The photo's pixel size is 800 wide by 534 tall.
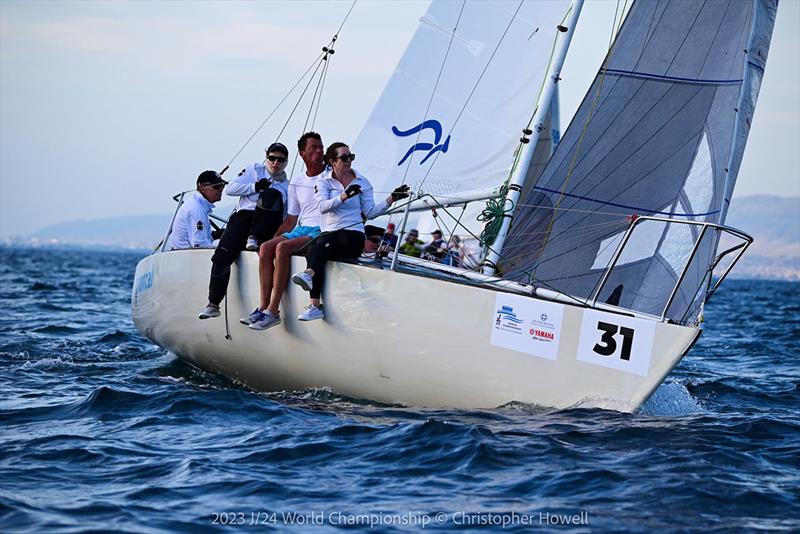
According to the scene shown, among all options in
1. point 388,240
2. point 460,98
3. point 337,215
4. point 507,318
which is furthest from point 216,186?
point 507,318

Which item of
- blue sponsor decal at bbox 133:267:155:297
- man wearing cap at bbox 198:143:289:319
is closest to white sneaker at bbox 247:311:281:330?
man wearing cap at bbox 198:143:289:319

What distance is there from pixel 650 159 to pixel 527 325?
2371mm

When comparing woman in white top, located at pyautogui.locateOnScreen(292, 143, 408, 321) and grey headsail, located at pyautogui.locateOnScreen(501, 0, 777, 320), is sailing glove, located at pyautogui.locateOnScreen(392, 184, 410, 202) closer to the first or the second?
woman in white top, located at pyautogui.locateOnScreen(292, 143, 408, 321)

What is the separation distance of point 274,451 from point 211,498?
799 millimetres

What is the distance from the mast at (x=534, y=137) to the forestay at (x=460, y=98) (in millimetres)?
272

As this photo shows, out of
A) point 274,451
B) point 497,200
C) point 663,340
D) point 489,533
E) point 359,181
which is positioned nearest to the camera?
point 489,533

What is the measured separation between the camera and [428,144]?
829 centimetres

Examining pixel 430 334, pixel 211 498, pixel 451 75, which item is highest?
pixel 451 75

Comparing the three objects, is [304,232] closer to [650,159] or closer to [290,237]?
[290,237]

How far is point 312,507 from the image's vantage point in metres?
4.34

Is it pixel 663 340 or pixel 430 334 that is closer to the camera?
pixel 663 340

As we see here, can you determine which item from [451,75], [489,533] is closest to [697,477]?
[489,533]

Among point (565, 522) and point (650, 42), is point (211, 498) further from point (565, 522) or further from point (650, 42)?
point (650, 42)

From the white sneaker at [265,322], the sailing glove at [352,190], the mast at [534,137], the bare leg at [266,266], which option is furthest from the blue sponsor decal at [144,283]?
the mast at [534,137]
